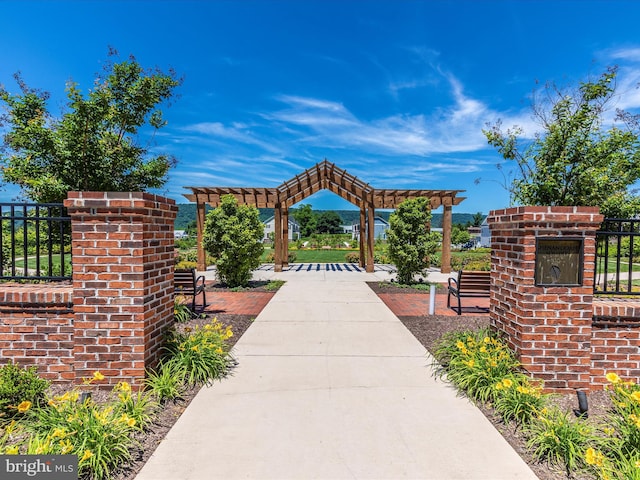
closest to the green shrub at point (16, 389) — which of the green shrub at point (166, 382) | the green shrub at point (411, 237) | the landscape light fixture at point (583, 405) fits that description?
the green shrub at point (166, 382)

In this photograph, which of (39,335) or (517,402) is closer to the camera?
(517,402)

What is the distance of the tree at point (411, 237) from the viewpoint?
10.9 m

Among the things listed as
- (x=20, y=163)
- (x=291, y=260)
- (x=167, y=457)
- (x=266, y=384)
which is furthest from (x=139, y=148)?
(x=291, y=260)

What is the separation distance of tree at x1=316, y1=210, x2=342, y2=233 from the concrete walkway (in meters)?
72.8

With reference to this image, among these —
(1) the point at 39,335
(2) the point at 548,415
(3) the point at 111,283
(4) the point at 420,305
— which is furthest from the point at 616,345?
(1) the point at 39,335

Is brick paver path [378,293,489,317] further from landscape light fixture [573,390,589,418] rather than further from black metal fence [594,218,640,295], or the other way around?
landscape light fixture [573,390,589,418]

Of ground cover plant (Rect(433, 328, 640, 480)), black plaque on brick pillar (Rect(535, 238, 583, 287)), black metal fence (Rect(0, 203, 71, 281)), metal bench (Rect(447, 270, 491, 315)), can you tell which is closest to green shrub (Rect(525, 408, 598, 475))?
ground cover plant (Rect(433, 328, 640, 480))

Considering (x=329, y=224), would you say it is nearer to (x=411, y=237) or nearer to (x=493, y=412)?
(x=411, y=237)

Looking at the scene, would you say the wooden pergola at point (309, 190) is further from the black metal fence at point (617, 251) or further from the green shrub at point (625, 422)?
the green shrub at point (625, 422)

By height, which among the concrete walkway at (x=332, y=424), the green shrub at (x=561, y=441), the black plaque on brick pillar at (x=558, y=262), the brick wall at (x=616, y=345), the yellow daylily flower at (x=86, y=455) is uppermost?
the black plaque on brick pillar at (x=558, y=262)

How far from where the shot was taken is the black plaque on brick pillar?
11.3ft

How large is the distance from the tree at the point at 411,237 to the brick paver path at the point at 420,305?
1.56 metres

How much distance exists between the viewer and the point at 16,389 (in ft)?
9.71

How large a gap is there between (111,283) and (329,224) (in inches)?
2990
